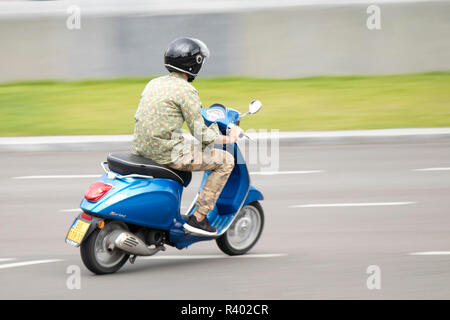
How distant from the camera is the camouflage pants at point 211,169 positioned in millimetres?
6270

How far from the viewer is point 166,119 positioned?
20.0 ft

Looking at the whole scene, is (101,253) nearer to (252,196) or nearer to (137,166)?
(137,166)

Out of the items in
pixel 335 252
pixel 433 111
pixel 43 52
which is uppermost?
pixel 43 52

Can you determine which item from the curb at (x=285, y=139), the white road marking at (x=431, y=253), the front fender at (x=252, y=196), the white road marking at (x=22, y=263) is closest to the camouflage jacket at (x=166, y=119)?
the front fender at (x=252, y=196)

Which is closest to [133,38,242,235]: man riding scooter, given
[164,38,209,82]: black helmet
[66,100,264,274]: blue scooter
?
[164,38,209,82]: black helmet

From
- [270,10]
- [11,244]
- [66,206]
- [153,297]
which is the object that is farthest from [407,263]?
[270,10]

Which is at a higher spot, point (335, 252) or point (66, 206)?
point (66, 206)

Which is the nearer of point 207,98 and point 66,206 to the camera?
point 66,206

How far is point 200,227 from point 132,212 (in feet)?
2.18

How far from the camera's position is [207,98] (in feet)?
49.8

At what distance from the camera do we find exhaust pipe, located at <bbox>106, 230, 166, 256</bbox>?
19.8 ft

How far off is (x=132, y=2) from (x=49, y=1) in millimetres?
1602

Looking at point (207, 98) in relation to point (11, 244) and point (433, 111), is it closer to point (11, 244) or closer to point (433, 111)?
point (433, 111)

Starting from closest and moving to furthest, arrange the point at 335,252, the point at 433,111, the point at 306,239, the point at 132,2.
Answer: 1. the point at 335,252
2. the point at 306,239
3. the point at 433,111
4. the point at 132,2
